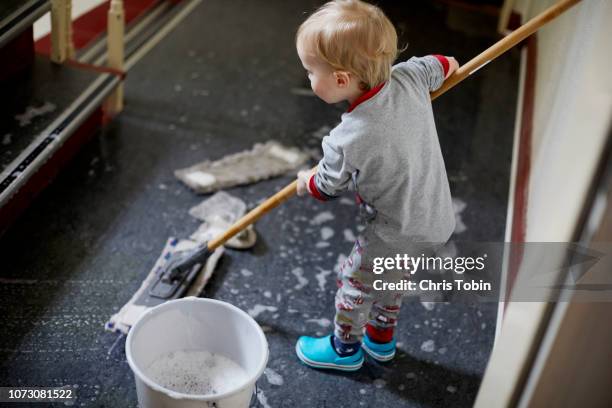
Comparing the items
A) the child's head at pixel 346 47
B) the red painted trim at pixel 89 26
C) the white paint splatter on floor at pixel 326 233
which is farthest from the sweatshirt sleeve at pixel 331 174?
the red painted trim at pixel 89 26

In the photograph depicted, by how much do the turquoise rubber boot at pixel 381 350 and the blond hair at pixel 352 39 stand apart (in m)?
0.66

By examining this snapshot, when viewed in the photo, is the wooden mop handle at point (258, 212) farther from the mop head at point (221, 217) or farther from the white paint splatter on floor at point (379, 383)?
the white paint splatter on floor at point (379, 383)

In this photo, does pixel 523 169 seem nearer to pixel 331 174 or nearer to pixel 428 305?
pixel 428 305

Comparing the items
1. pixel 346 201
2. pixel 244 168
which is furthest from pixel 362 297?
pixel 244 168

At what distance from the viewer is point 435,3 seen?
348cm

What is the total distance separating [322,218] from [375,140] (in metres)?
0.82

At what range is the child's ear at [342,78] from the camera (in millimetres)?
1258

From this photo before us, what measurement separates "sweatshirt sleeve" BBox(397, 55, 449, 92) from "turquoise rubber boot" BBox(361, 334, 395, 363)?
1.92 ft

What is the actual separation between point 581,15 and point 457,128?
75 centimetres

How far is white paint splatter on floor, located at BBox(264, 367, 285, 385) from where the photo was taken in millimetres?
1589

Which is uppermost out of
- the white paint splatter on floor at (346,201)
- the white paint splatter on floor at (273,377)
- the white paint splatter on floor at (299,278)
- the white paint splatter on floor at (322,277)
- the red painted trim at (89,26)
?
the red painted trim at (89,26)

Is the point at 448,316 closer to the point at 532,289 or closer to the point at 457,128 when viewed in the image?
the point at 532,289

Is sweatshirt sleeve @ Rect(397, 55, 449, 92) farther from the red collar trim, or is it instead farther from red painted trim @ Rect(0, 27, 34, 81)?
red painted trim @ Rect(0, 27, 34, 81)

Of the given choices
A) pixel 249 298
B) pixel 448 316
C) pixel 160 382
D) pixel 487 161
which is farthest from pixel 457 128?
pixel 160 382
